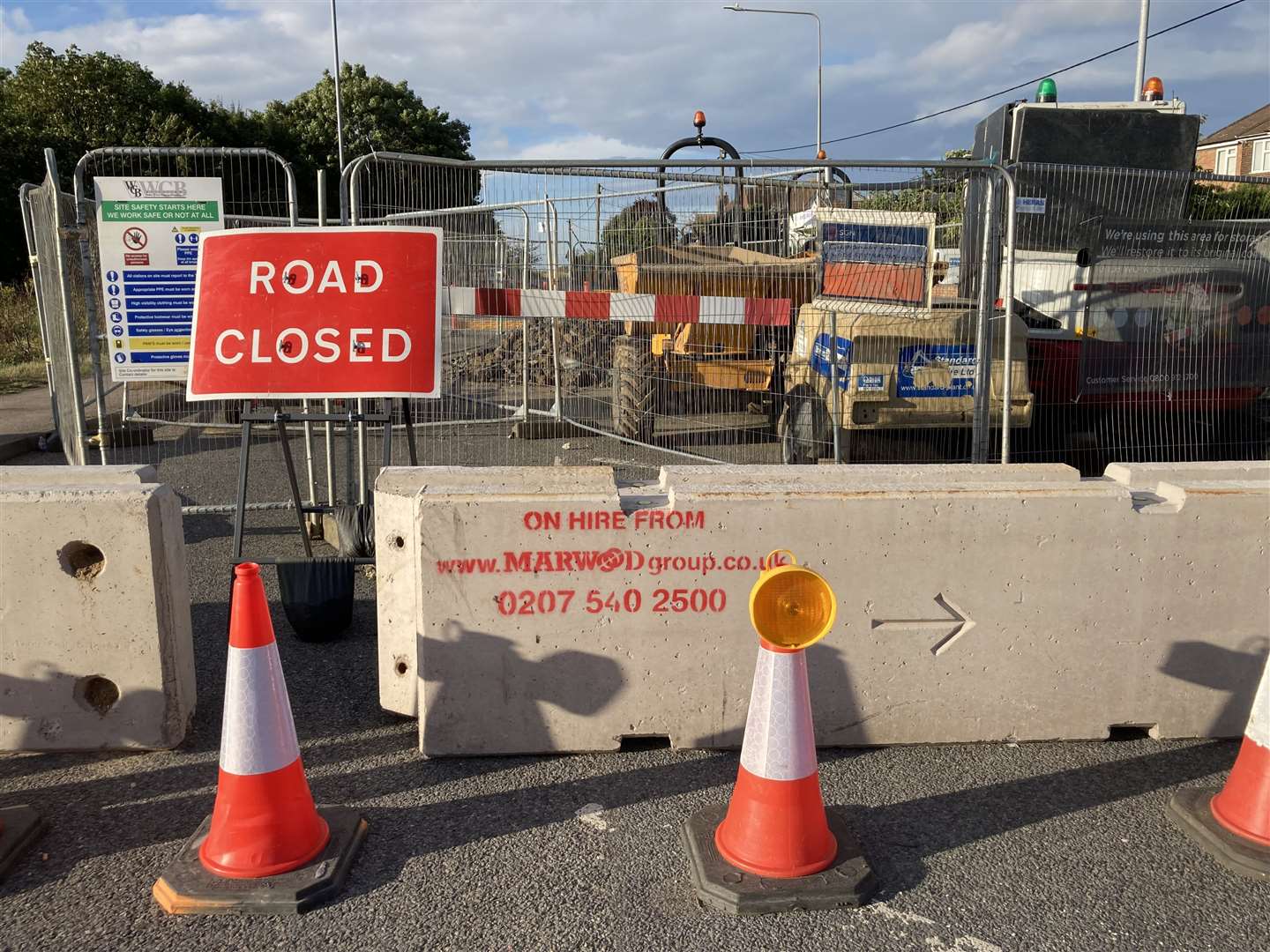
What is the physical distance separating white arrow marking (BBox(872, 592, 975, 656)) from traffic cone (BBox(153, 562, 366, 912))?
2.16 meters

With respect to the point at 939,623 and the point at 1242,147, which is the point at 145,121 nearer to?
the point at 939,623

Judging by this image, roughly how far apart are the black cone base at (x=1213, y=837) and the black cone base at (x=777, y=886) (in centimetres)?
119

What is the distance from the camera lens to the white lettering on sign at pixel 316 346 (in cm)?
512

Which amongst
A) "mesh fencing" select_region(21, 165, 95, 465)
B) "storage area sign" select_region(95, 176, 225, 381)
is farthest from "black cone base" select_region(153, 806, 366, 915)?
"mesh fencing" select_region(21, 165, 95, 465)

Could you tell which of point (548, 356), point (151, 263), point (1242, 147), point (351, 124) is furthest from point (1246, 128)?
point (151, 263)

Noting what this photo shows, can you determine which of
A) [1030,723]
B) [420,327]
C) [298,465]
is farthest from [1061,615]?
[298,465]

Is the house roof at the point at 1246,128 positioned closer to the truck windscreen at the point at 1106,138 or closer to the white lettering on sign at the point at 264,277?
the truck windscreen at the point at 1106,138

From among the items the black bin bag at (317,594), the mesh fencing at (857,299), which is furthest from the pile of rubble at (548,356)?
the black bin bag at (317,594)

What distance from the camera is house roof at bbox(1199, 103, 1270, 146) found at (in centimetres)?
4644

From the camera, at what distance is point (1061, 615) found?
3.83m

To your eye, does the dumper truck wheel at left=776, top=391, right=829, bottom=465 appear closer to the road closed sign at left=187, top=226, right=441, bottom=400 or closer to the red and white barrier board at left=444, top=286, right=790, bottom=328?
the red and white barrier board at left=444, top=286, right=790, bottom=328

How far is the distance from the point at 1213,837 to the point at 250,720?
3.20 m

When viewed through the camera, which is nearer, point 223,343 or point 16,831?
point 16,831

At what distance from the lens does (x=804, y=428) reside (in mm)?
7945
